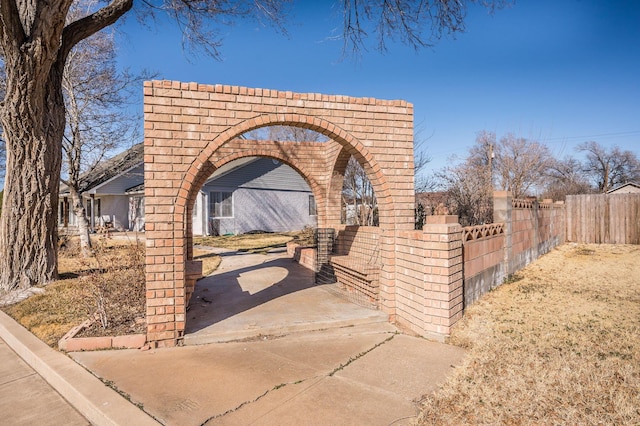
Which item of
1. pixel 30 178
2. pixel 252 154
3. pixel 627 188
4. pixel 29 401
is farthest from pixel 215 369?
pixel 627 188

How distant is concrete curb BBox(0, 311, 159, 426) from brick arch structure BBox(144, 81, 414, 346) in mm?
866

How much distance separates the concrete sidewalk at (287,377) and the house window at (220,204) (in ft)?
51.1

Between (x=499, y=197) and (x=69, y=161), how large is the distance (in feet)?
42.6

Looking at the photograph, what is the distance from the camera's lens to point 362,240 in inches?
281

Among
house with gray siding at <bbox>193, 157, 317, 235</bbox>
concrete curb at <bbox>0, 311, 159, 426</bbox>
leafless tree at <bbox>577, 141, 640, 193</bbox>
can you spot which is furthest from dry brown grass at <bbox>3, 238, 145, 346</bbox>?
leafless tree at <bbox>577, 141, 640, 193</bbox>

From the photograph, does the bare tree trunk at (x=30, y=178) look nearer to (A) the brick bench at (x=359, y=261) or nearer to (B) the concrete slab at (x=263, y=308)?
(B) the concrete slab at (x=263, y=308)

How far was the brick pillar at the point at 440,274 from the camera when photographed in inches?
173

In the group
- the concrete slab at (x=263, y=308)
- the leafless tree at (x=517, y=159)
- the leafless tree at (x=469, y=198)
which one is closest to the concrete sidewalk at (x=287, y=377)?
the concrete slab at (x=263, y=308)

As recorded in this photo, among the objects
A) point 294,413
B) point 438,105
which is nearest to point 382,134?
point 294,413

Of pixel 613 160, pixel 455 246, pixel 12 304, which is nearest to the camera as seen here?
pixel 455 246

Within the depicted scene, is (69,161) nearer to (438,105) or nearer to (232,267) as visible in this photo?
(232,267)

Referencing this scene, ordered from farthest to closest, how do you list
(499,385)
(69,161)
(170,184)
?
1. (69,161)
2. (170,184)
3. (499,385)

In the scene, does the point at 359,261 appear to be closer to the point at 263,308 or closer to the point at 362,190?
the point at 263,308

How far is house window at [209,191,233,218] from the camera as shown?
19125mm
